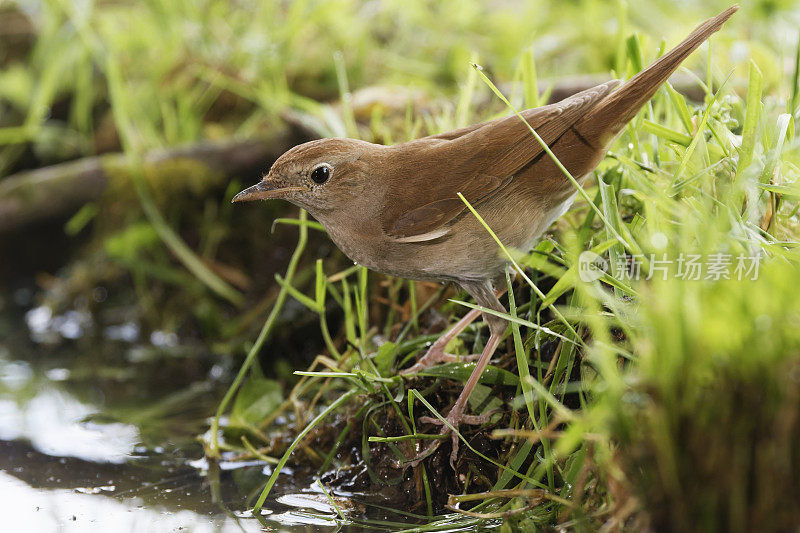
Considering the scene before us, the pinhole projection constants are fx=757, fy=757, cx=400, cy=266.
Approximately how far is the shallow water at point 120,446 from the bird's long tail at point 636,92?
1.59m

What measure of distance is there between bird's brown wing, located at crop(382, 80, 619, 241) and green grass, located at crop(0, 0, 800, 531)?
263mm

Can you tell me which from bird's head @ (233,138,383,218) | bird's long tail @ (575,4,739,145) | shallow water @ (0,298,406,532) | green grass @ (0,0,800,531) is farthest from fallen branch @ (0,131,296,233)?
bird's long tail @ (575,4,739,145)

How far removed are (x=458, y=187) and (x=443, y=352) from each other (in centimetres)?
69

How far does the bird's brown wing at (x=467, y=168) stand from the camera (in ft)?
8.82

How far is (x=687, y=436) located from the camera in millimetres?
1517

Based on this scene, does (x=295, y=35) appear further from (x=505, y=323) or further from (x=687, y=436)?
(x=687, y=436)

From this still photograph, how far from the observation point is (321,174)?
2740 millimetres

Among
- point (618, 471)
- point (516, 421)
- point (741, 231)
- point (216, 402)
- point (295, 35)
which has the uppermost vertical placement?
point (295, 35)

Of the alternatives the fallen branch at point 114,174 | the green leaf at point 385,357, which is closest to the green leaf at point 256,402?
the green leaf at point 385,357

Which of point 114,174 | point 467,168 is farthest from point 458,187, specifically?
point 114,174

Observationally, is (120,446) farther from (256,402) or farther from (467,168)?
(467,168)

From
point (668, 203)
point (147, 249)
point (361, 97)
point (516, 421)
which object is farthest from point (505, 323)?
point (147, 249)

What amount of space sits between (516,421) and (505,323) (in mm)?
369

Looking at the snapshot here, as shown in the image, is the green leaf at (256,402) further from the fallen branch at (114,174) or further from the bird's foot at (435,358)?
the fallen branch at (114,174)
